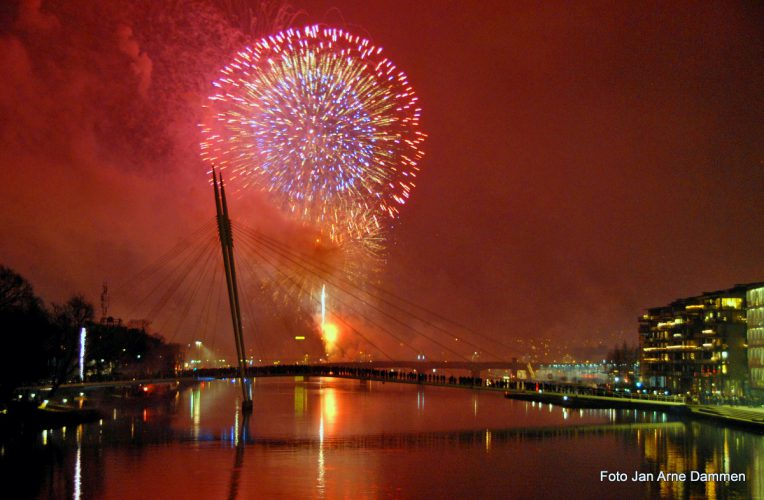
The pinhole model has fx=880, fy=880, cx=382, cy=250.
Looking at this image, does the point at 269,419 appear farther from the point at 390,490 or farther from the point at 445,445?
the point at 390,490

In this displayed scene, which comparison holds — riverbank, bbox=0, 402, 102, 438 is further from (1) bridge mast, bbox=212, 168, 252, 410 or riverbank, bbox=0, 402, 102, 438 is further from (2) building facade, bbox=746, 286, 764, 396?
(2) building facade, bbox=746, 286, 764, 396

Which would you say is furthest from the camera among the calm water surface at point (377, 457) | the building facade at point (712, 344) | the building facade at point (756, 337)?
the building facade at point (712, 344)

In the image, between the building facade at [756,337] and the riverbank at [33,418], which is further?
the building facade at [756,337]

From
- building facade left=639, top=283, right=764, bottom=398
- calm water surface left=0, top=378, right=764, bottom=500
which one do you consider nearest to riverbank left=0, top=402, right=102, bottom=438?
calm water surface left=0, top=378, right=764, bottom=500

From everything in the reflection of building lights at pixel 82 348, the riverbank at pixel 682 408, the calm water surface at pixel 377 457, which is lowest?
the calm water surface at pixel 377 457

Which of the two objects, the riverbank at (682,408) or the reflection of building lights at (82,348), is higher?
the reflection of building lights at (82,348)

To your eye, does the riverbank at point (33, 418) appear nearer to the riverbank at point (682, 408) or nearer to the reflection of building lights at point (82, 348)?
the reflection of building lights at point (82, 348)

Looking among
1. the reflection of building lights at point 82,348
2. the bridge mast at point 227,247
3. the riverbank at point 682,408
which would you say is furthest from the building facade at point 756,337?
the reflection of building lights at point 82,348

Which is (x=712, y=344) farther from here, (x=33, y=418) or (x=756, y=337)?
(x=33, y=418)

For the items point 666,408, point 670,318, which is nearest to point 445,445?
point 666,408
